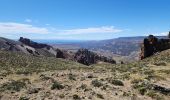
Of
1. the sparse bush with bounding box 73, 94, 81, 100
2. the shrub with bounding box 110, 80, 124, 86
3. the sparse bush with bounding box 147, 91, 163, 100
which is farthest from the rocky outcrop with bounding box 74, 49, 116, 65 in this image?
the sparse bush with bounding box 73, 94, 81, 100

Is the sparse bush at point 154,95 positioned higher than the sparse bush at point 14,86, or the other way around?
the sparse bush at point 14,86

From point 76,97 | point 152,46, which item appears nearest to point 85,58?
point 152,46

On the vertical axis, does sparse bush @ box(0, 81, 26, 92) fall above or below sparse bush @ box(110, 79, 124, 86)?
above

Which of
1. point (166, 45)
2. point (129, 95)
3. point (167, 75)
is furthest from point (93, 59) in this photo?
point (129, 95)

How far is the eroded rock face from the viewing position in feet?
262

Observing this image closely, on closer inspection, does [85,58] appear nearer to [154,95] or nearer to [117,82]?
[117,82]

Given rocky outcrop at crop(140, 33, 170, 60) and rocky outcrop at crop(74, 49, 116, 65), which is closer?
rocky outcrop at crop(140, 33, 170, 60)

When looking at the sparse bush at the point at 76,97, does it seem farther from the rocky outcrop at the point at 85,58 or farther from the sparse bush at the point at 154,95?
the rocky outcrop at the point at 85,58

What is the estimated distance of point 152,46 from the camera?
80.2 m

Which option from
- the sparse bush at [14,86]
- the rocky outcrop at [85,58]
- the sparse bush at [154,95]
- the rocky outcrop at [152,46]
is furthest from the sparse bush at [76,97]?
the rocky outcrop at [85,58]

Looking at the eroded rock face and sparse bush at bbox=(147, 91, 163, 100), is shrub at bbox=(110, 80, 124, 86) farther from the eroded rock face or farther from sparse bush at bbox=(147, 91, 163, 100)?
the eroded rock face

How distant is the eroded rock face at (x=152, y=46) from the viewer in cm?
7975

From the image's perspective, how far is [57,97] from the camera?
2416 centimetres

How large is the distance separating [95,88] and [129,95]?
3.43 meters
